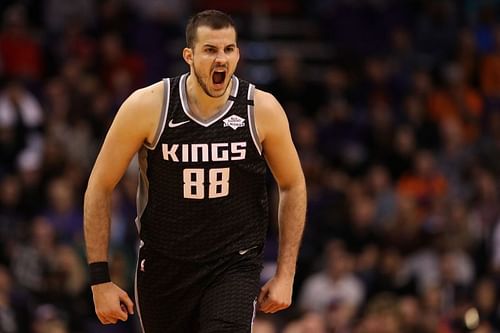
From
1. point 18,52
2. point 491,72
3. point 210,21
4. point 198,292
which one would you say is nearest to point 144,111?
point 210,21

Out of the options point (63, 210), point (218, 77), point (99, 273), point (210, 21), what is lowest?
point (63, 210)

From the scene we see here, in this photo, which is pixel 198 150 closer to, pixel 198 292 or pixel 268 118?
pixel 268 118

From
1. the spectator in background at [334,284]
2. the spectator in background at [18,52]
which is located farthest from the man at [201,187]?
the spectator in background at [18,52]

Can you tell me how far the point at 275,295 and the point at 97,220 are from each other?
106cm

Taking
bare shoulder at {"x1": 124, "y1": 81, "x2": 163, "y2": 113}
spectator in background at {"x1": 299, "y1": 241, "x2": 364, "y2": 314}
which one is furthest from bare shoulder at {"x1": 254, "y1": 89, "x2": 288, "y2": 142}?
spectator in background at {"x1": 299, "y1": 241, "x2": 364, "y2": 314}

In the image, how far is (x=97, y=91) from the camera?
14945 millimetres

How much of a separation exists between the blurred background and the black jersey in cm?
343

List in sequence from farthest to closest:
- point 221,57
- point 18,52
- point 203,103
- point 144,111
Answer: point 18,52 < point 203,103 < point 144,111 < point 221,57

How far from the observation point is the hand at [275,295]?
21.8 ft

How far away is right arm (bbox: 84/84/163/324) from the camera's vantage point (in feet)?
Result: 21.1

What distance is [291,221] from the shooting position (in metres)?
6.79

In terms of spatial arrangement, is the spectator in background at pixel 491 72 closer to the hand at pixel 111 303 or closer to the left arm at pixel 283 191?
the left arm at pixel 283 191

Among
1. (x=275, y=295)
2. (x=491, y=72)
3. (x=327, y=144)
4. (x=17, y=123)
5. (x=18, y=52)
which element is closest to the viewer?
(x=275, y=295)

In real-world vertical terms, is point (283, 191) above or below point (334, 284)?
above
